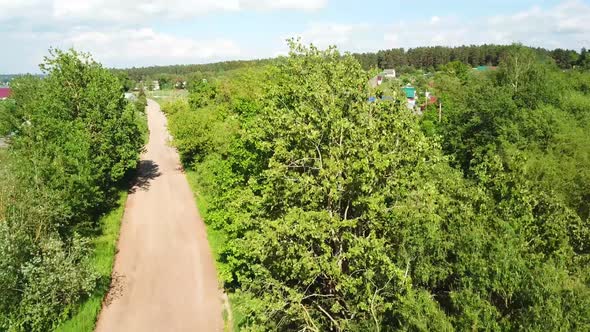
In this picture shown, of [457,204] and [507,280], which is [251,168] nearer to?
[457,204]

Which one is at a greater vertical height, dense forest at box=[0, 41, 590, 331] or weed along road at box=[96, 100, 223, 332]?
dense forest at box=[0, 41, 590, 331]

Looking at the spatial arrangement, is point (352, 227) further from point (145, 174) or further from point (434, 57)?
point (434, 57)

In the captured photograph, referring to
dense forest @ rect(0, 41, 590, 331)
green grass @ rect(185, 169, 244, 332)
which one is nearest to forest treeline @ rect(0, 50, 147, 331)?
dense forest @ rect(0, 41, 590, 331)

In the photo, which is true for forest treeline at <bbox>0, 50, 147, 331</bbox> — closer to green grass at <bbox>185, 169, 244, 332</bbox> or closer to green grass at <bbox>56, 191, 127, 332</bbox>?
green grass at <bbox>56, 191, 127, 332</bbox>

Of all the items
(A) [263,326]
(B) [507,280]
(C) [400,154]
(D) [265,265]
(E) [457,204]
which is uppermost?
(C) [400,154]

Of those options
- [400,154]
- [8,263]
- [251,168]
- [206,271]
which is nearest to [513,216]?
[400,154]

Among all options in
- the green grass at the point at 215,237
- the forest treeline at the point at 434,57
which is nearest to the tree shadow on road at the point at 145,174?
the green grass at the point at 215,237

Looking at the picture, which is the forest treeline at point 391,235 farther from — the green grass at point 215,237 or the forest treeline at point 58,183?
the forest treeline at point 58,183
